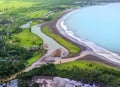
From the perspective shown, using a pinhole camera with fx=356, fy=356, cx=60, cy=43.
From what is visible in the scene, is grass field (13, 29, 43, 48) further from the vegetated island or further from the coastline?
the coastline

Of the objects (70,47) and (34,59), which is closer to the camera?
(34,59)

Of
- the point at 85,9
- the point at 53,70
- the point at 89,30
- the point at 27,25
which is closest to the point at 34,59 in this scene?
the point at 53,70

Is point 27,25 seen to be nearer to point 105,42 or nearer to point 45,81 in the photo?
point 105,42

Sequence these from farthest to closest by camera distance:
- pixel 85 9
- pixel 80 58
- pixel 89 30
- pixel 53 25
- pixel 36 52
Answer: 1. pixel 85 9
2. pixel 53 25
3. pixel 89 30
4. pixel 36 52
5. pixel 80 58

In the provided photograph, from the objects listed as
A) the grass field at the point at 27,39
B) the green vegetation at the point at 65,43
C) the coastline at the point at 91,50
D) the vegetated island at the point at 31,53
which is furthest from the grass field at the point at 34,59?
the coastline at the point at 91,50

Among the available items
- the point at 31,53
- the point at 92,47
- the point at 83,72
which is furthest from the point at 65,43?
the point at 83,72
